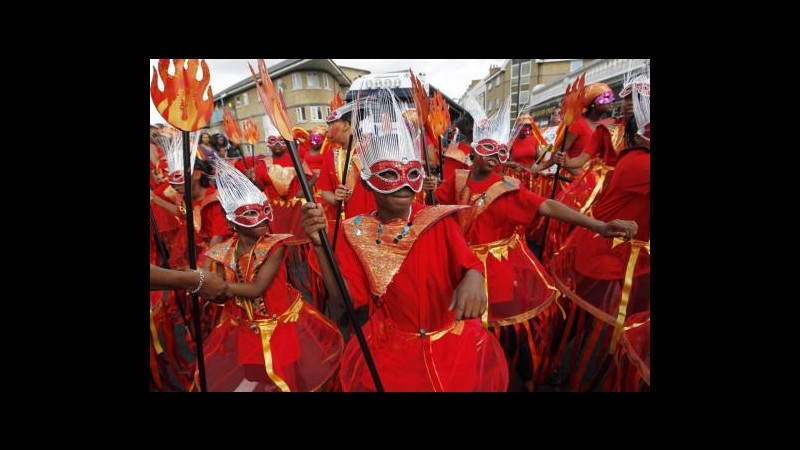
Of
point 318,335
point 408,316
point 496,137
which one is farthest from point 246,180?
point 496,137

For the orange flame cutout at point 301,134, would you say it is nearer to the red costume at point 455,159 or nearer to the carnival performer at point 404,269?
the red costume at point 455,159

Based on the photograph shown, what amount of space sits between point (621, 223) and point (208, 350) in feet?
9.16

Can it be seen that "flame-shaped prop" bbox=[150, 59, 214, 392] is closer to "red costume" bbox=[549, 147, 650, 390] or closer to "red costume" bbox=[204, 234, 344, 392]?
"red costume" bbox=[204, 234, 344, 392]

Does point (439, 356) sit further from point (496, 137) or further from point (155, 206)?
point (155, 206)

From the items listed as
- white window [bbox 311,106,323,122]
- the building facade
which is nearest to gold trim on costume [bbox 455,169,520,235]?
the building facade

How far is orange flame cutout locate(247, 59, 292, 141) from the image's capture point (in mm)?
1544

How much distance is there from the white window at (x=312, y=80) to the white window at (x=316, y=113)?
5.98 ft

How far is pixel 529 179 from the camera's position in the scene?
6520mm

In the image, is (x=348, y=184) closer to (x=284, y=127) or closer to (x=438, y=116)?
(x=438, y=116)

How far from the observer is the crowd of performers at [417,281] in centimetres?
175

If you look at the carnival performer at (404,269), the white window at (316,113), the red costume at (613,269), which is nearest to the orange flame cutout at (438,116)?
the red costume at (613,269)

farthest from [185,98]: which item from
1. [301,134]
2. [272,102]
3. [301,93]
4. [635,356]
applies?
[301,134]

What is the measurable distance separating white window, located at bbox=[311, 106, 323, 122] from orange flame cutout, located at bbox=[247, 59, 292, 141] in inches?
269

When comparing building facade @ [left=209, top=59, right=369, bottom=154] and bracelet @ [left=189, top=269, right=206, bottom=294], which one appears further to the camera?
building facade @ [left=209, top=59, right=369, bottom=154]
